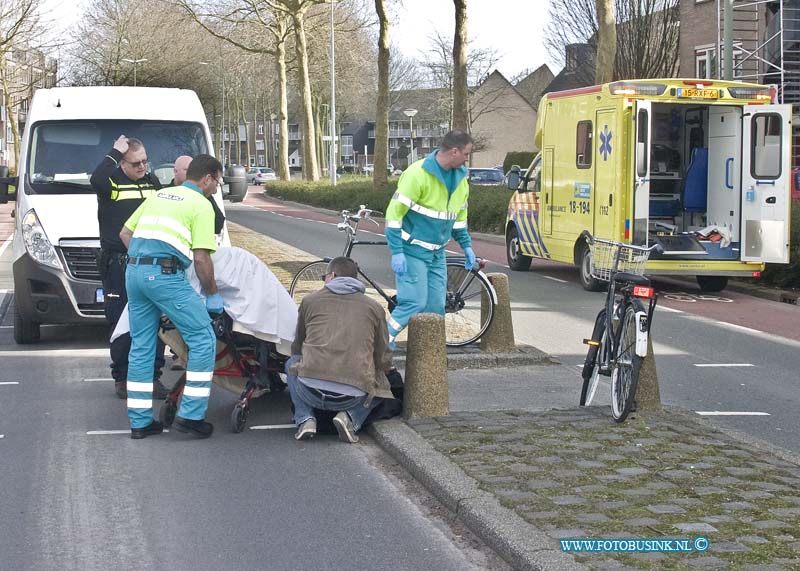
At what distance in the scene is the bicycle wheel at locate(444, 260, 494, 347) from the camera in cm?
1041

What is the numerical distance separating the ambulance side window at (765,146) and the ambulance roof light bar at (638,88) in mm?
1465

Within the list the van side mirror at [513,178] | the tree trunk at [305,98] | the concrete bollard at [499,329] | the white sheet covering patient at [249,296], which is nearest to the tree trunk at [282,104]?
the tree trunk at [305,98]

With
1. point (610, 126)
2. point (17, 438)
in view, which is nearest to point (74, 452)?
point (17, 438)

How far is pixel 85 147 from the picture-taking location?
1223 cm

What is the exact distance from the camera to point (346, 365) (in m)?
7.30

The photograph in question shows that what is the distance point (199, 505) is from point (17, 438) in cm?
→ 205

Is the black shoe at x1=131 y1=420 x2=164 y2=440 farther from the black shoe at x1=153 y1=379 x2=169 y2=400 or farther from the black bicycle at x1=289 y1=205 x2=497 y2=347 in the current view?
the black bicycle at x1=289 y1=205 x2=497 y2=347

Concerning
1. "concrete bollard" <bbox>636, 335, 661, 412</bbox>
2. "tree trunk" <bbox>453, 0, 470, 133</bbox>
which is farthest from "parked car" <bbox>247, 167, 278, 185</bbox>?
"concrete bollard" <bbox>636, 335, 661, 412</bbox>

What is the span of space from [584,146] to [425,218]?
8.27m

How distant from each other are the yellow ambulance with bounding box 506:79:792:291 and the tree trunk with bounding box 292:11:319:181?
103ft

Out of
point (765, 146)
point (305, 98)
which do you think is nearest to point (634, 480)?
point (765, 146)

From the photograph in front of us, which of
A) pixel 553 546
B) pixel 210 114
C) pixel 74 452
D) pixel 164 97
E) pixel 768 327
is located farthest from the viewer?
pixel 210 114

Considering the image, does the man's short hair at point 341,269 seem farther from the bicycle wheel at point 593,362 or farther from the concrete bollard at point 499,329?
the concrete bollard at point 499,329

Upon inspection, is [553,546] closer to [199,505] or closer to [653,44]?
[199,505]
